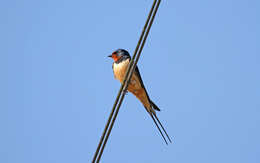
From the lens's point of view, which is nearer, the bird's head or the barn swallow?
the barn swallow

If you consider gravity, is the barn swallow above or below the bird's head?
below

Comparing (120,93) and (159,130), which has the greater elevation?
(159,130)

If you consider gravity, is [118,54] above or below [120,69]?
above

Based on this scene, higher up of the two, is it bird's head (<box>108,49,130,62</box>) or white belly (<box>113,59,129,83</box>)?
bird's head (<box>108,49,130,62</box>)

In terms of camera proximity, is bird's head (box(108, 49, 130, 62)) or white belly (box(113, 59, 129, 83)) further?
bird's head (box(108, 49, 130, 62))

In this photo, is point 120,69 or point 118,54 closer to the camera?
point 120,69

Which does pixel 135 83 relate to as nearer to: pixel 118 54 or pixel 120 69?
pixel 120 69

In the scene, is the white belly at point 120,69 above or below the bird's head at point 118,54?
below

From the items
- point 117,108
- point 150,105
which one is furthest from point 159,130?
point 117,108

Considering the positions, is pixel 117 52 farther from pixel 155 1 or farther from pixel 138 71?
pixel 155 1

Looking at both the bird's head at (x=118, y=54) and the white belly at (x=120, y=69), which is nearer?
the white belly at (x=120, y=69)

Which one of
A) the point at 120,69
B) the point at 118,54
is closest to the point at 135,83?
the point at 120,69

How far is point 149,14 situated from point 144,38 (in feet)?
0.53

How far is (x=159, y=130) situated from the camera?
3.87m
